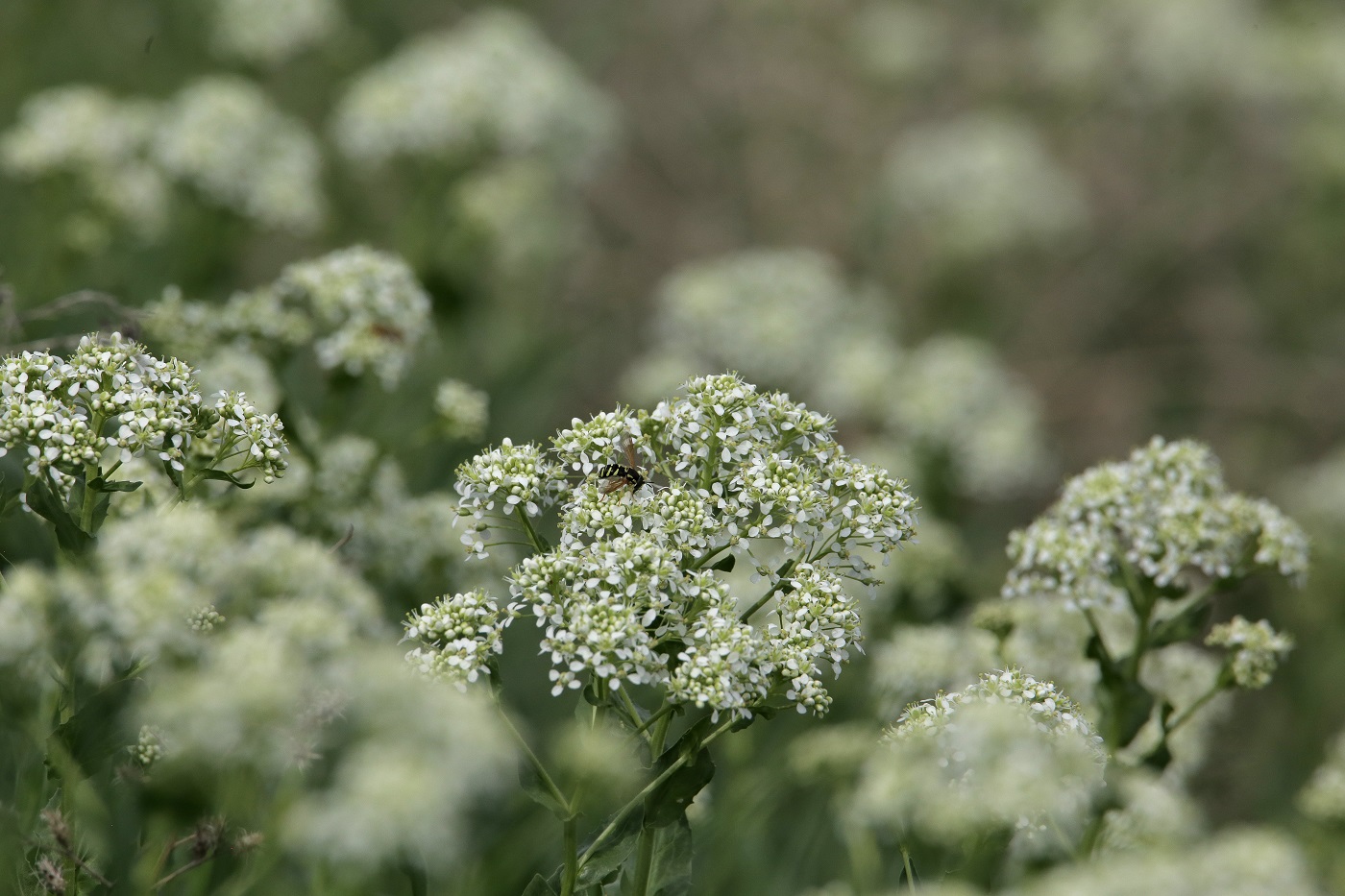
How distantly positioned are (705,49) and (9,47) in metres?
6.33

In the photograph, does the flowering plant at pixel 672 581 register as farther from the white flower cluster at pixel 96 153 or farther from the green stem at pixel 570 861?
the white flower cluster at pixel 96 153

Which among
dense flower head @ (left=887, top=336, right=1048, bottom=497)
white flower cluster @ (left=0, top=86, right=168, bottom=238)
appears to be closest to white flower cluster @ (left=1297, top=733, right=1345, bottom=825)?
dense flower head @ (left=887, top=336, right=1048, bottom=497)

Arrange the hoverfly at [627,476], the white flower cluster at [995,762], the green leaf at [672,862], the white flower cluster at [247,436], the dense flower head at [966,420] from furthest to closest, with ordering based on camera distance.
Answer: the dense flower head at [966,420] < the hoverfly at [627,476] < the white flower cluster at [247,436] < the green leaf at [672,862] < the white flower cluster at [995,762]

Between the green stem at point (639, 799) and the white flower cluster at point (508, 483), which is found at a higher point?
the white flower cluster at point (508, 483)

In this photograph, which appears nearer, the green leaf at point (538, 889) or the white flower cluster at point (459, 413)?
the green leaf at point (538, 889)

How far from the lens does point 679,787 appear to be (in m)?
2.94

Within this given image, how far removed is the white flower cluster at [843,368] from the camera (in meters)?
7.19

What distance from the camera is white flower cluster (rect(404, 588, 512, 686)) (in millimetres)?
2873

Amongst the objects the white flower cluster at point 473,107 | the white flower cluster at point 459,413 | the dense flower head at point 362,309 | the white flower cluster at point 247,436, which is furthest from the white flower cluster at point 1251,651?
the white flower cluster at point 473,107

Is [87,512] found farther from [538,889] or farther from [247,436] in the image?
[538,889]

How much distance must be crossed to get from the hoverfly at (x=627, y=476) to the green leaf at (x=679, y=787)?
654mm

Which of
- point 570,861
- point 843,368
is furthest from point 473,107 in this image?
point 570,861

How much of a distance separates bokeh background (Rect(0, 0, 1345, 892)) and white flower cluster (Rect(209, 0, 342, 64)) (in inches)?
0.7

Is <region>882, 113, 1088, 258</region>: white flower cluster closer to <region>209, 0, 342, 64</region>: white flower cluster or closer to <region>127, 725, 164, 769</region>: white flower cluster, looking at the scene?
<region>209, 0, 342, 64</region>: white flower cluster
